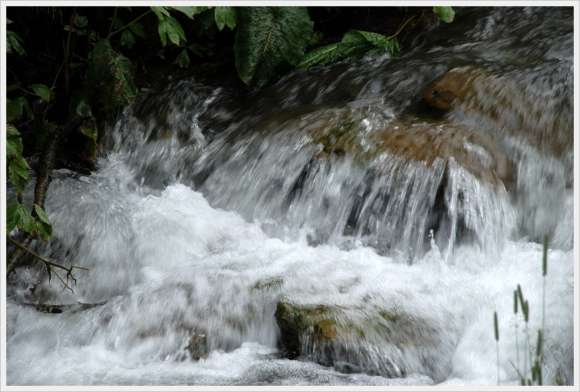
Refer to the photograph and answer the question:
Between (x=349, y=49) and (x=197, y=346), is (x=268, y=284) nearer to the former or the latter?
(x=197, y=346)

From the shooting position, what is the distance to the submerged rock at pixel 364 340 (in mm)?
2773

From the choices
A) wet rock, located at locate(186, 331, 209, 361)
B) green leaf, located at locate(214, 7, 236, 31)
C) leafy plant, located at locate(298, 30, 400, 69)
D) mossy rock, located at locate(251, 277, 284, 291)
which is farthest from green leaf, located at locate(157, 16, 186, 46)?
wet rock, located at locate(186, 331, 209, 361)

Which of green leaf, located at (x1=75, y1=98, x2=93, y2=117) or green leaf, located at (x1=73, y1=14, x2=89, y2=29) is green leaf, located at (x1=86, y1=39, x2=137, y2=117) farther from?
green leaf, located at (x1=73, y1=14, x2=89, y2=29)

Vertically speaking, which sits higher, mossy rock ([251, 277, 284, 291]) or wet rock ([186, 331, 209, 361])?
mossy rock ([251, 277, 284, 291])

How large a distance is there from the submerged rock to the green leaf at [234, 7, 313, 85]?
7.87 ft

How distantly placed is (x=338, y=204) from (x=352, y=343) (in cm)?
119

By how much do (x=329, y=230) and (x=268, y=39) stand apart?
1.68 metres

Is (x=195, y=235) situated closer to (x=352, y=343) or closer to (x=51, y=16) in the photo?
(x=352, y=343)

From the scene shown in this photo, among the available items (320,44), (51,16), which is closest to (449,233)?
(320,44)

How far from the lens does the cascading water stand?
2863mm

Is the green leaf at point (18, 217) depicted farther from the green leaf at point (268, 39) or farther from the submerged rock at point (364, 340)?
the green leaf at point (268, 39)

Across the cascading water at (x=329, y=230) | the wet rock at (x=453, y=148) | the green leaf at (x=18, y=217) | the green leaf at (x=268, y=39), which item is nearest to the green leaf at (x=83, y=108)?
the cascading water at (x=329, y=230)

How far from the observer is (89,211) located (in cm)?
412

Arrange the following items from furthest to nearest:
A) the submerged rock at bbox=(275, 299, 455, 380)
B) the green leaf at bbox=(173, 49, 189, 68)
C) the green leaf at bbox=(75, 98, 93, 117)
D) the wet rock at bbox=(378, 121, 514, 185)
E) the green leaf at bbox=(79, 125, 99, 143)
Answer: the green leaf at bbox=(173, 49, 189, 68) → the green leaf at bbox=(79, 125, 99, 143) → the green leaf at bbox=(75, 98, 93, 117) → the wet rock at bbox=(378, 121, 514, 185) → the submerged rock at bbox=(275, 299, 455, 380)
